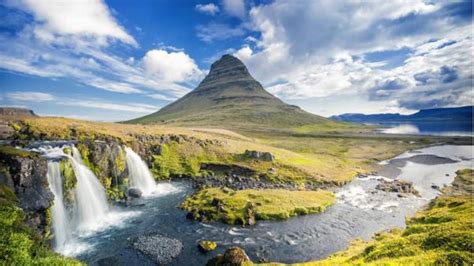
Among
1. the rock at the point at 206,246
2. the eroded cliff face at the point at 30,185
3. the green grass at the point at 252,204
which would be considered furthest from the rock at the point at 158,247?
the eroded cliff face at the point at 30,185

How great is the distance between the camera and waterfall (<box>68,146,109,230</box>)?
47.1 m

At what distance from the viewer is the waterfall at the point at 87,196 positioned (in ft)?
154

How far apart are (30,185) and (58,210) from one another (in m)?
5.67

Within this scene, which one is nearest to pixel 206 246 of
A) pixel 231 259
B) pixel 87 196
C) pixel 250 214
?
pixel 231 259

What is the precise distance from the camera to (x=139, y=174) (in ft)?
237

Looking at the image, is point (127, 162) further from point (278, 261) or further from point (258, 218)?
point (278, 261)

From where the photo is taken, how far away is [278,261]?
36.7 m

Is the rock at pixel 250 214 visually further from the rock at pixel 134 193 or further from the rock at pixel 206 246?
the rock at pixel 134 193

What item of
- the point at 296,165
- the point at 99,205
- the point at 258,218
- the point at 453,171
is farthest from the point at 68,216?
the point at 453,171

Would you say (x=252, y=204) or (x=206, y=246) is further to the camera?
(x=252, y=204)

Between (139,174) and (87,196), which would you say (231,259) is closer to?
(87,196)

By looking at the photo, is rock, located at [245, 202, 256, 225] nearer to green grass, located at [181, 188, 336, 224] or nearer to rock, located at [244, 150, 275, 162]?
green grass, located at [181, 188, 336, 224]

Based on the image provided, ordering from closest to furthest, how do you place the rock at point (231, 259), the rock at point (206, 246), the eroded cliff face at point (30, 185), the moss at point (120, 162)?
the rock at point (231, 259) < the eroded cliff face at point (30, 185) < the rock at point (206, 246) < the moss at point (120, 162)

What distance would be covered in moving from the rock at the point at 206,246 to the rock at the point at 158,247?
287cm
